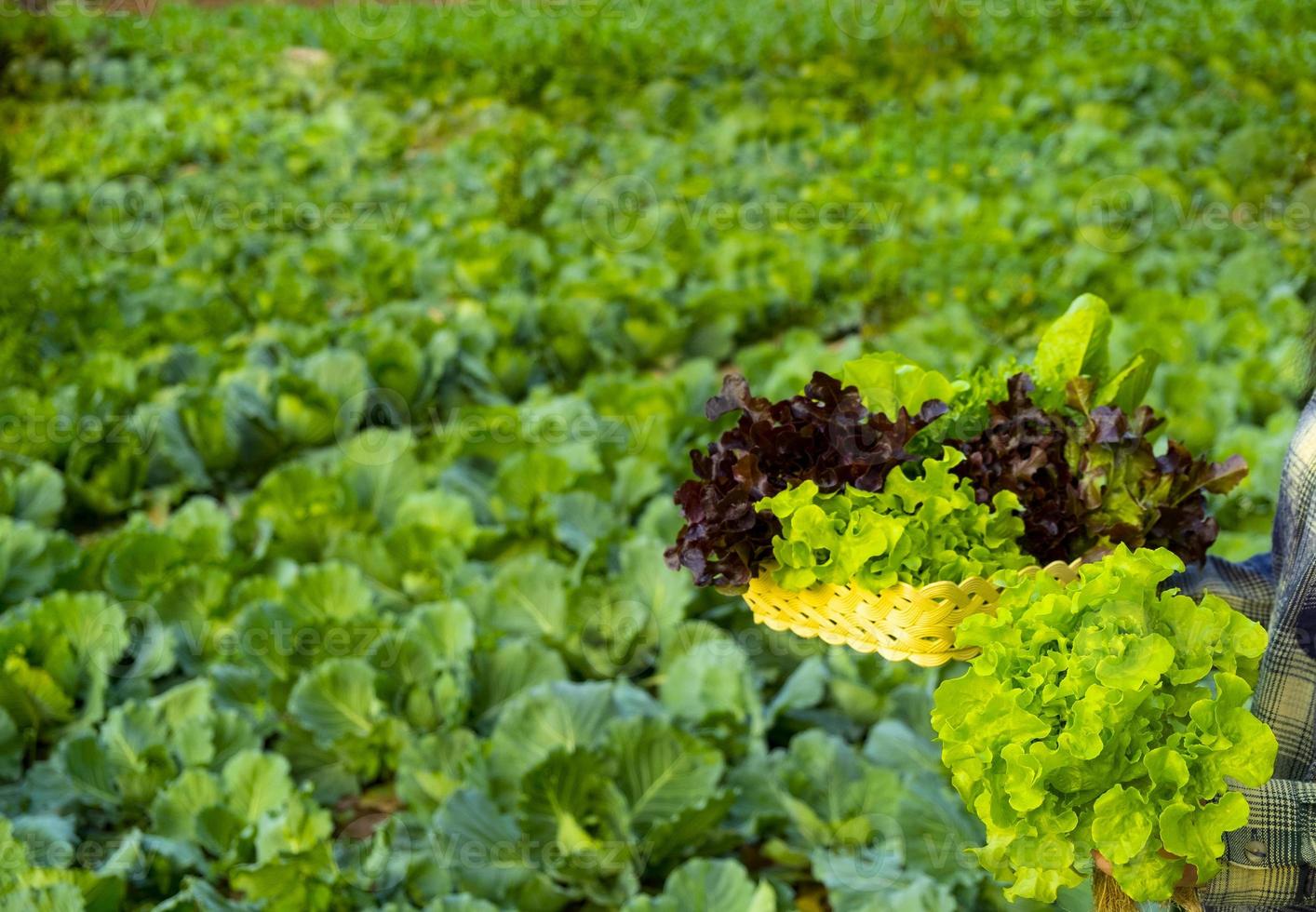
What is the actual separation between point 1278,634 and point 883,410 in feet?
1.46

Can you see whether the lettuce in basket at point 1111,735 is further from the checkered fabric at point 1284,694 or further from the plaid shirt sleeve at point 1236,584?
the plaid shirt sleeve at point 1236,584

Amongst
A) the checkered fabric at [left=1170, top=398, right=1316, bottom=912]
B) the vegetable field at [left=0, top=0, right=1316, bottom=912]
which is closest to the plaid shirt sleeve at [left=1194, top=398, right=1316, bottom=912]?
the checkered fabric at [left=1170, top=398, right=1316, bottom=912]

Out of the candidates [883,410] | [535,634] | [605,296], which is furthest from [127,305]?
[883,410]

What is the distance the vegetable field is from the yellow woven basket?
0.05 m

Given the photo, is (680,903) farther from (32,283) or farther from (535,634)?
(32,283)

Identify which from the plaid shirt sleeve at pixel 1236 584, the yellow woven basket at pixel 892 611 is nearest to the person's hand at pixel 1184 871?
the yellow woven basket at pixel 892 611

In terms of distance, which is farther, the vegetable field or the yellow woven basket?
the vegetable field

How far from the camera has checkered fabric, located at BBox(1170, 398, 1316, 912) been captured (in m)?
1.07

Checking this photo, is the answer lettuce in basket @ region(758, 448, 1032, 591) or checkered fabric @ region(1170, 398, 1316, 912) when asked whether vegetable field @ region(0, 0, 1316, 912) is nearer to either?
lettuce in basket @ region(758, 448, 1032, 591)

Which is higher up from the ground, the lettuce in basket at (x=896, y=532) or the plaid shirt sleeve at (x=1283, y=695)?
the lettuce in basket at (x=896, y=532)

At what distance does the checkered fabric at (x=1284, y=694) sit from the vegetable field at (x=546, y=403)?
0.58 ft

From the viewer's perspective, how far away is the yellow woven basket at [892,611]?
1.17 metres

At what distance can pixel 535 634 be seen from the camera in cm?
318

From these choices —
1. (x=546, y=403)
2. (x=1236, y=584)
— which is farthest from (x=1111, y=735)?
(x=546, y=403)
